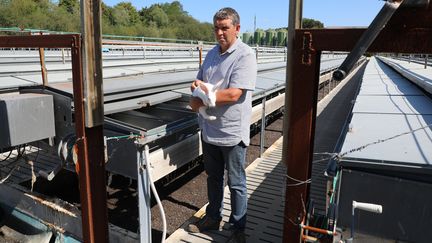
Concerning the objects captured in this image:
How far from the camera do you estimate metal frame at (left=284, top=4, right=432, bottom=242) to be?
182 cm

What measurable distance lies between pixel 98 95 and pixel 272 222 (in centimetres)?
218

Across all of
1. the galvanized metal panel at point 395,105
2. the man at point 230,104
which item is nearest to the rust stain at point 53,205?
the man at point 230,104

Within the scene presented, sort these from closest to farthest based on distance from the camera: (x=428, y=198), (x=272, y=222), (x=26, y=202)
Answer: (x=428, y=198)
(x=272, y=222)
(x=26, y=202)

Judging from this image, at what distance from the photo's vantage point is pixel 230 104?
3055 millimetres

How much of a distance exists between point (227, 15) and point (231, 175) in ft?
4.28

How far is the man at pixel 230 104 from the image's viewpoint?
2987mm

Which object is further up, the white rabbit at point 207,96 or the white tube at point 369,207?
the white rabbit at point 207,96

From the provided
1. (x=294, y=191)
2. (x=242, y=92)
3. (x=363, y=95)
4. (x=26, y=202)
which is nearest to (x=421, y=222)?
(x=294, y=191)

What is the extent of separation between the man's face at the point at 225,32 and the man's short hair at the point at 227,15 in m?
0.02

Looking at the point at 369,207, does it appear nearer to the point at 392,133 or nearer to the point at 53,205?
the point at 392,133

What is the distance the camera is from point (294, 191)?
2.37m

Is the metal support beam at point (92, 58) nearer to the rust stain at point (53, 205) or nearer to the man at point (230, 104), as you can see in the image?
the man at point (230, 104)

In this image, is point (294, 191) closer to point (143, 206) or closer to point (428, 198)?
point (428, 198)

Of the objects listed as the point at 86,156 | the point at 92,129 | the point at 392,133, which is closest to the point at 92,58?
the point at 92,129
